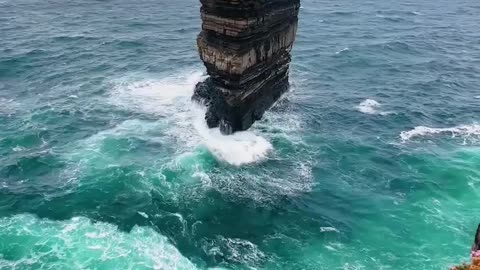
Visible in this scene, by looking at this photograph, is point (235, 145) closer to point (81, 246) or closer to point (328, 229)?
point (328, 229)

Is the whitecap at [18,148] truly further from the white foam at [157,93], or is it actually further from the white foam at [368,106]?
the white foam at [368,106]

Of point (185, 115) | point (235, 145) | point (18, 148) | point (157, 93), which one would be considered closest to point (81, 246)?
point (18, 148)

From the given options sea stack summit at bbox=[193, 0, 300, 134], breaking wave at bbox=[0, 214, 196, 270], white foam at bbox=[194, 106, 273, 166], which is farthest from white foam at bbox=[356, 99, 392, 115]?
breaking wave at bbox=[0, 214, 196, 270]

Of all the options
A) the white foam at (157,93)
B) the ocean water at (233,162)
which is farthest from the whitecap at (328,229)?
the white foam at (157,93)


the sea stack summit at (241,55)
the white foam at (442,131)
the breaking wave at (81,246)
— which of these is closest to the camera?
the breaking wave at (81,246)

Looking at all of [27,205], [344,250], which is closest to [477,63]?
[344,250]

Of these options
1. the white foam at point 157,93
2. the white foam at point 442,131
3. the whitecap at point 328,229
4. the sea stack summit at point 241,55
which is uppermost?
the sea stack summit at point 241,55
